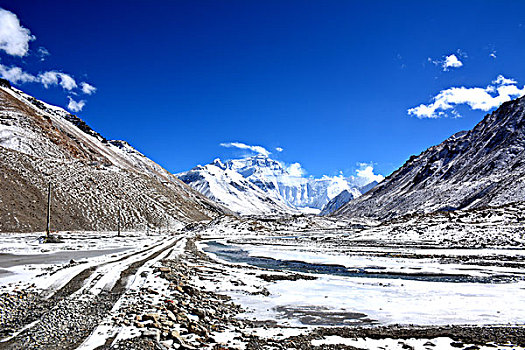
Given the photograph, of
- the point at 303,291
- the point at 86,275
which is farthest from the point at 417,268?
the point at 86,275

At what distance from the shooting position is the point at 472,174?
454 feet

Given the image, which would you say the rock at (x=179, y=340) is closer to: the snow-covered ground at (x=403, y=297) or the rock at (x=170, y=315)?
the rock at (x=170, y=315)

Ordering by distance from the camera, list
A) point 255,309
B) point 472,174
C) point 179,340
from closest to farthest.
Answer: point 179,340
point 255,309
point 472,174

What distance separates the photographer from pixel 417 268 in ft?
86.4

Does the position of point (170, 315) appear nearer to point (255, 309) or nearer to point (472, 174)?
point (255, 309)

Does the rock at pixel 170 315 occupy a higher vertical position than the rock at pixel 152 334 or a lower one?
lower

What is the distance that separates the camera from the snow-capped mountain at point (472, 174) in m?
112

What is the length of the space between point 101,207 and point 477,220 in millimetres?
85104

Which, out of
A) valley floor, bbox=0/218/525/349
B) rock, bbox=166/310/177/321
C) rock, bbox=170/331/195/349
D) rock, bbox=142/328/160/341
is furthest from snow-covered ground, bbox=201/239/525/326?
rock, bbox=142/328/160/341

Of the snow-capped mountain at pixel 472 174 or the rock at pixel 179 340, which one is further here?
the snow-capped mountain at pixel 472 174

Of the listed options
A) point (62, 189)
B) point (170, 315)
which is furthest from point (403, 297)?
point (62, 189)

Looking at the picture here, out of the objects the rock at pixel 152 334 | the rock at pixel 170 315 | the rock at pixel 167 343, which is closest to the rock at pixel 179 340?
the rock at pixel 167 343

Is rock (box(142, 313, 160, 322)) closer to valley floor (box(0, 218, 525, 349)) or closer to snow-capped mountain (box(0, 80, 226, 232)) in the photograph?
valley floor (box(0, 218, 525, 349))

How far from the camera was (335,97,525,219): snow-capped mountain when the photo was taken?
111900 millimetres
